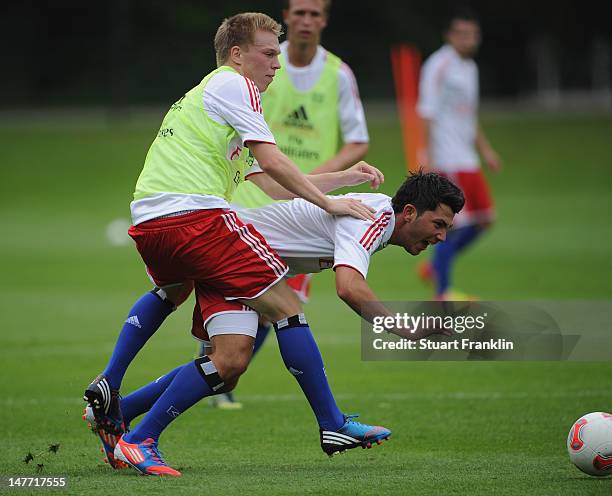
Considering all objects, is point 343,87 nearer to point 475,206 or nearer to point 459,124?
point 475,206

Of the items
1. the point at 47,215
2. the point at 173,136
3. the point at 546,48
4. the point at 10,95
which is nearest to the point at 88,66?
the point at 10,95

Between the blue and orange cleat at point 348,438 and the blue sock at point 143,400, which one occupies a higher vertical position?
the blue sock at point 143,400

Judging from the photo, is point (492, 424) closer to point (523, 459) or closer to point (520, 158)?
point (523, 459)

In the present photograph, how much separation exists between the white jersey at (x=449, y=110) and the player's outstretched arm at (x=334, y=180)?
727 cm

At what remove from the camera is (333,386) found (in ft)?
29.9

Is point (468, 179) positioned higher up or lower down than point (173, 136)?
lower down

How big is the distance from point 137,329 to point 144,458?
0.87 meters

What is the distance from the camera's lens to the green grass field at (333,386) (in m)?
6.00

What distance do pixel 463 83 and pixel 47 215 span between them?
13.0 meters

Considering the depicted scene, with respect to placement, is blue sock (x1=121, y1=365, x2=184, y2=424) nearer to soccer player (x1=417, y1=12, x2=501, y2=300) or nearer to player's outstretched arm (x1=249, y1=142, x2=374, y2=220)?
player's outstretched arm (x1=249, y1=142, x2=374, y2=220)

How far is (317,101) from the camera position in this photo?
28.7ft

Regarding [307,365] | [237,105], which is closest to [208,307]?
[307,365]

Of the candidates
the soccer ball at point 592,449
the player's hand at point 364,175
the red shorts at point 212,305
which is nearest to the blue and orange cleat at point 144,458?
the red shorts at point 212,305

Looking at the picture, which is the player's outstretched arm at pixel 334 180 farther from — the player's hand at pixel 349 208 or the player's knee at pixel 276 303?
the player's knee at pixel 276 303
